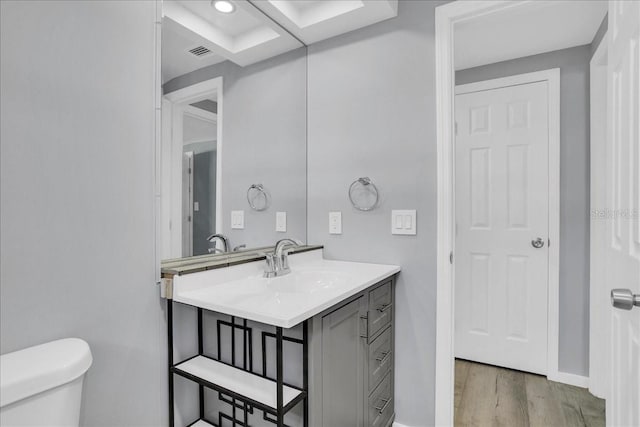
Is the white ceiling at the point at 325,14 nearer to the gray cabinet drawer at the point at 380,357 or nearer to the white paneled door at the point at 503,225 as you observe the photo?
the white paneled door at the point at 503,225

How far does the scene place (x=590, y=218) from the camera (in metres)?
2.17

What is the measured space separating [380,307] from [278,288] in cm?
48

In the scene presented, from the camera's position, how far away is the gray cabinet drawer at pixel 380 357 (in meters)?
1.48

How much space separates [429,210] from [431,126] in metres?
0.41

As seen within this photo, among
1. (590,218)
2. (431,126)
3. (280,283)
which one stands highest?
(431,126)

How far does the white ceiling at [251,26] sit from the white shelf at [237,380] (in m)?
1.03

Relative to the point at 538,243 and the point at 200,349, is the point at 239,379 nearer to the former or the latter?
the point at 200,349

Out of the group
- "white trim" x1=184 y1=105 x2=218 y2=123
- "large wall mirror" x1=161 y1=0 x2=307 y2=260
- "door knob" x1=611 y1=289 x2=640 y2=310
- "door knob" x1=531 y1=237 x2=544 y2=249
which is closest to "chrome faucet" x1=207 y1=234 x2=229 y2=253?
"large wall mirror" x1=161 y1=0 x2=307 y2=260

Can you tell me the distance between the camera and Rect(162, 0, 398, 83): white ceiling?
4.36 ft

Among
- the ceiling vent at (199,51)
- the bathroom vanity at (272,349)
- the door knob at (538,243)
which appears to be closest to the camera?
the bathroom vanity at (272,349)

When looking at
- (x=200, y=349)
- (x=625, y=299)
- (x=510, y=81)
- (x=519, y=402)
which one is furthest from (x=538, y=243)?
(x=200, y=349)

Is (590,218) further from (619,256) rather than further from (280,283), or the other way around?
(280,283)

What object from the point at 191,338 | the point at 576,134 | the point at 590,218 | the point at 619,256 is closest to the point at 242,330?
the point at 191,338

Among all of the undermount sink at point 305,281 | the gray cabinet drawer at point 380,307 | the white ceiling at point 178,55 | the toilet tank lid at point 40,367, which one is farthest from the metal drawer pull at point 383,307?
the white ceiling at point 178,55
